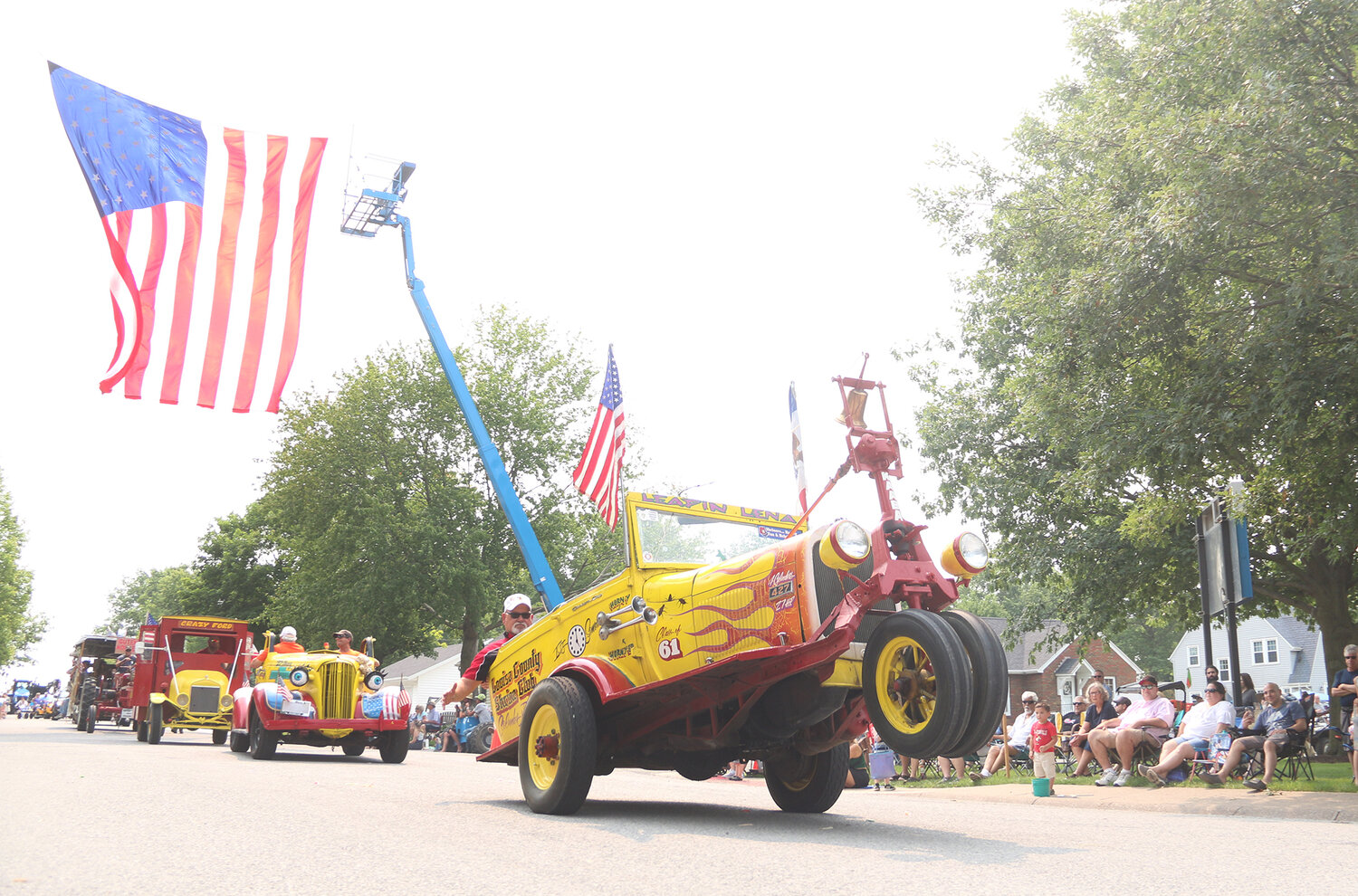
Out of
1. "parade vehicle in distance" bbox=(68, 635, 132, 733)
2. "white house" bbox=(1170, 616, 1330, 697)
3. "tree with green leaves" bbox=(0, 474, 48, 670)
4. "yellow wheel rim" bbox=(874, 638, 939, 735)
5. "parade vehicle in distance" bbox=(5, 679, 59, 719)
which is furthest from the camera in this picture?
"parade vehicle in distance" bbox=(5, 679, 59, 719)

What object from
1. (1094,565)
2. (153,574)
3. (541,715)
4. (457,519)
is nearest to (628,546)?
(541,715)

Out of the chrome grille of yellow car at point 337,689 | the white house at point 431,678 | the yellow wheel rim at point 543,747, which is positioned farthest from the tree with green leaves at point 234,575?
the yellow wheel rim at point 543,747

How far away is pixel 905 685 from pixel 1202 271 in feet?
29.4

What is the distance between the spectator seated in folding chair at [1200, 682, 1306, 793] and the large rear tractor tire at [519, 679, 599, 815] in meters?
7.38

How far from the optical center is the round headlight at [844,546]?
612 cm

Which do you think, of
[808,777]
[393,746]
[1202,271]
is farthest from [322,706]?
[1202,271]

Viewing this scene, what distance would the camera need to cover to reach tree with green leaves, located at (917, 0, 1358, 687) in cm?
1129

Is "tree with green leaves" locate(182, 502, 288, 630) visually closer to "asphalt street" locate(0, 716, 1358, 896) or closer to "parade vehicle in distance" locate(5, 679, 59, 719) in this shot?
"parade vehicle in distance" locate(5, 679, 59, 719)

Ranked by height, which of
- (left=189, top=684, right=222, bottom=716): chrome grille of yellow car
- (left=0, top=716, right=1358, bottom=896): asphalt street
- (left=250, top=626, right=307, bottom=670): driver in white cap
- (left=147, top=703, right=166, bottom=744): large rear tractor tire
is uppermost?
(left=250, top=626, right=307, bottom=670): driver in white cap

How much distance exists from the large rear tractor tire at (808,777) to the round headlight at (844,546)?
2.26 metres

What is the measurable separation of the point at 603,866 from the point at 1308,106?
10467 millimetres

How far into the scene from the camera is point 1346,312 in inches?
454

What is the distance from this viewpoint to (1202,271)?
12641 mm

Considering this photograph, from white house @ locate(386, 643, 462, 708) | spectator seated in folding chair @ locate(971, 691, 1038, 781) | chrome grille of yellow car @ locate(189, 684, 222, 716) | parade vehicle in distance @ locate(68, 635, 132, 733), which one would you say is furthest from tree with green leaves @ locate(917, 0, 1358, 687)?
white house @ locate(386, 643, 462, 708)
